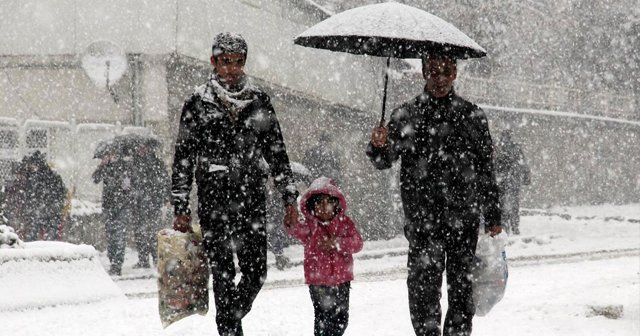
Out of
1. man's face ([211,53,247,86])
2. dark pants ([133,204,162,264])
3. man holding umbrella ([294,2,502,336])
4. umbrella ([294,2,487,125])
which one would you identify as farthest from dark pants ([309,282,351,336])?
dark pants ([133,204,162,264])

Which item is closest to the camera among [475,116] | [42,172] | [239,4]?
[475,116]

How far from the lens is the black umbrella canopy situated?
5.91m

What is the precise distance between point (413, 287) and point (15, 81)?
11799mm

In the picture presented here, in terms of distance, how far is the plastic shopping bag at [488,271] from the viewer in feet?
20.3

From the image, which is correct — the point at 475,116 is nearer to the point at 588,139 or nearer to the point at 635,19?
the point at 588,139

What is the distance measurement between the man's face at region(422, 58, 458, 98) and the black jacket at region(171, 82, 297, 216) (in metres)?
1.07

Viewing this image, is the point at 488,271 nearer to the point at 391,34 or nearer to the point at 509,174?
the point at 391,34

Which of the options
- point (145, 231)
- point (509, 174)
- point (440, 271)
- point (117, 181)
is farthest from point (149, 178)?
point (509, 174)

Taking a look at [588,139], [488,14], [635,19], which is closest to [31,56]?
[488,14]

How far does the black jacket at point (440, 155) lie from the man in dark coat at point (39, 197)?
8558 millimetres

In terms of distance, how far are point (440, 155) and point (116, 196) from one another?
8.17m

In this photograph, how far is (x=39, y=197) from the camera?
13.0m

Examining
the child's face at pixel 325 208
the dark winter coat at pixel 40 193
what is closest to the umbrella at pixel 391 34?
the child's face at pixel 325 208

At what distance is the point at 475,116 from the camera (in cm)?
548
